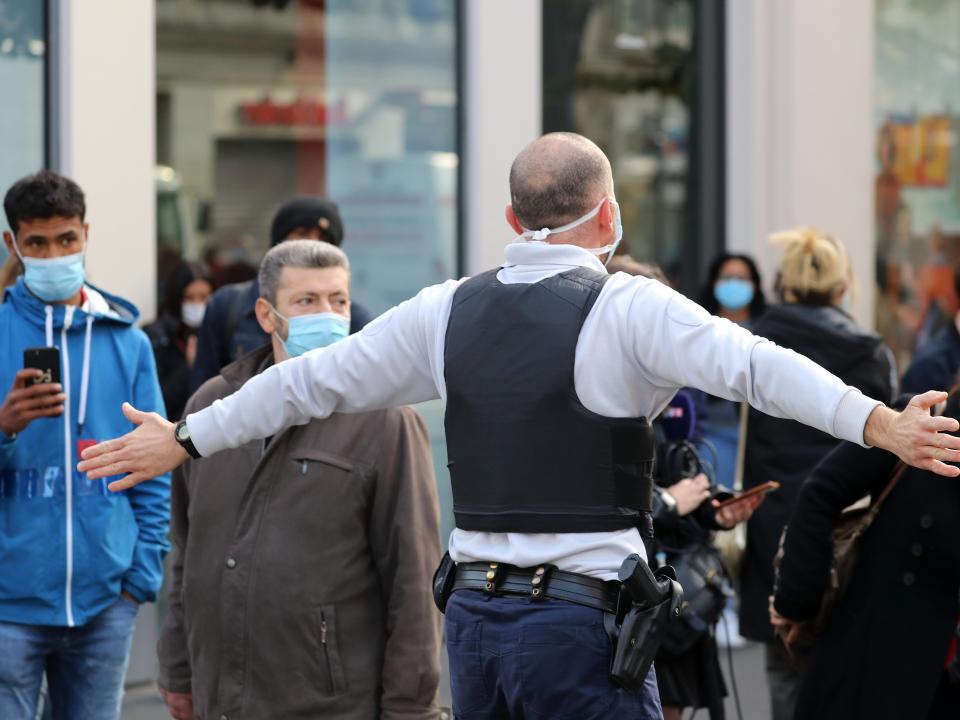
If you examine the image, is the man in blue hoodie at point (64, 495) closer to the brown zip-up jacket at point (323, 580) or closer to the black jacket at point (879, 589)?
the brown zip-up jacket at point (323, 580)

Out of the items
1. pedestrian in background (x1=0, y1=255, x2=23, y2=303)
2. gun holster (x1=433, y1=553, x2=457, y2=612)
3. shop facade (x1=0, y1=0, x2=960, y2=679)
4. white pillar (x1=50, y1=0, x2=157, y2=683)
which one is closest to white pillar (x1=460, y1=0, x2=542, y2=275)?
shop facade (x1=0, y1=0, x2=960, y2=679)

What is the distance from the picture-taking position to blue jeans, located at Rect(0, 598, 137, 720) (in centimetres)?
455

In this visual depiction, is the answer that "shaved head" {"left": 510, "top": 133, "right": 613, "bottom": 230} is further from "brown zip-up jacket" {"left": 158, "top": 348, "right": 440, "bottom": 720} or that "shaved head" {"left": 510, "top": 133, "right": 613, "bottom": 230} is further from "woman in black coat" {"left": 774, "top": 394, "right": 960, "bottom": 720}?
"woman in black coat" {"left": 774, "top": 394, "right": 960, "bottom": 720}

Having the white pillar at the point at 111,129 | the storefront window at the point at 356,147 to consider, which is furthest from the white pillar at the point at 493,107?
the white pillar at the point at 111,129

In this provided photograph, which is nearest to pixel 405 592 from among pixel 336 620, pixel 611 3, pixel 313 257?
pixel 336 620

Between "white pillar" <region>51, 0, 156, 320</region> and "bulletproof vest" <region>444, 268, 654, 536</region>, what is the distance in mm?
4445

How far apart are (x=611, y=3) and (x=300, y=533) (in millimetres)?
7165

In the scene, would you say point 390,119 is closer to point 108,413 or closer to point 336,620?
point 108,413

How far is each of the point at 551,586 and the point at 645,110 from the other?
792cm

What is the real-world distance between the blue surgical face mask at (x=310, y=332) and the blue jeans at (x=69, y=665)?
100 cm

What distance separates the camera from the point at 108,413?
479cm

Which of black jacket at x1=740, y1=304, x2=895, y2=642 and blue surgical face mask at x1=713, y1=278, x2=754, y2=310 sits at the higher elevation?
blue surgical face mask at x1=713, y1=278, x2=754, y2=310

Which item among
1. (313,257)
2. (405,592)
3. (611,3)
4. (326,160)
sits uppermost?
(611,3)

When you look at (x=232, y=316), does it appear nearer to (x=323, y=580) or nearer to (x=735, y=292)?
(x=323, y=580)
